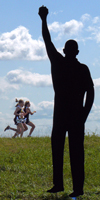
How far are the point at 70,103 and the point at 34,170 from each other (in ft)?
15.5

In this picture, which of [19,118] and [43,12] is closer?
[43,12]

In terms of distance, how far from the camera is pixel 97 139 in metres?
14.6

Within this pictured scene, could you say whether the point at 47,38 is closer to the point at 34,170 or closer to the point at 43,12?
the point at 43,12

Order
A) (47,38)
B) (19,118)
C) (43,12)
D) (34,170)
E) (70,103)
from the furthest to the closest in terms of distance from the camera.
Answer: (19,118)
(34,170)
(43,12)
(47,38)
(70,103)

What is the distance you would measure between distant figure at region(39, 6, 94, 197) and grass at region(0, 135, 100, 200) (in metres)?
0.97

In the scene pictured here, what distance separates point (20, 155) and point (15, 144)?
1.49 m

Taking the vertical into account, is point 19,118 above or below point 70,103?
above

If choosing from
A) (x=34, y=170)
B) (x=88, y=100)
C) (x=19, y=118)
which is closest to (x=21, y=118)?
(x=19, y=118)

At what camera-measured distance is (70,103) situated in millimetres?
6109

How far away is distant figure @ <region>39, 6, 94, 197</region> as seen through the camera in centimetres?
613

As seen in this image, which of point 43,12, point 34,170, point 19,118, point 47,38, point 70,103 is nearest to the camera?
point 70,103

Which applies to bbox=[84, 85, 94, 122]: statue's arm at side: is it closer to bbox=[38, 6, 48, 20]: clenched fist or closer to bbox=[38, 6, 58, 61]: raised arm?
bbox=[38, 6, 58, 61]: raised arm

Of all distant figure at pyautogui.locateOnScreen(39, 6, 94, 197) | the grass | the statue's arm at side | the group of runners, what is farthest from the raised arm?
the group of runners

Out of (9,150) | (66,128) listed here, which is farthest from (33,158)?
(66,128)
